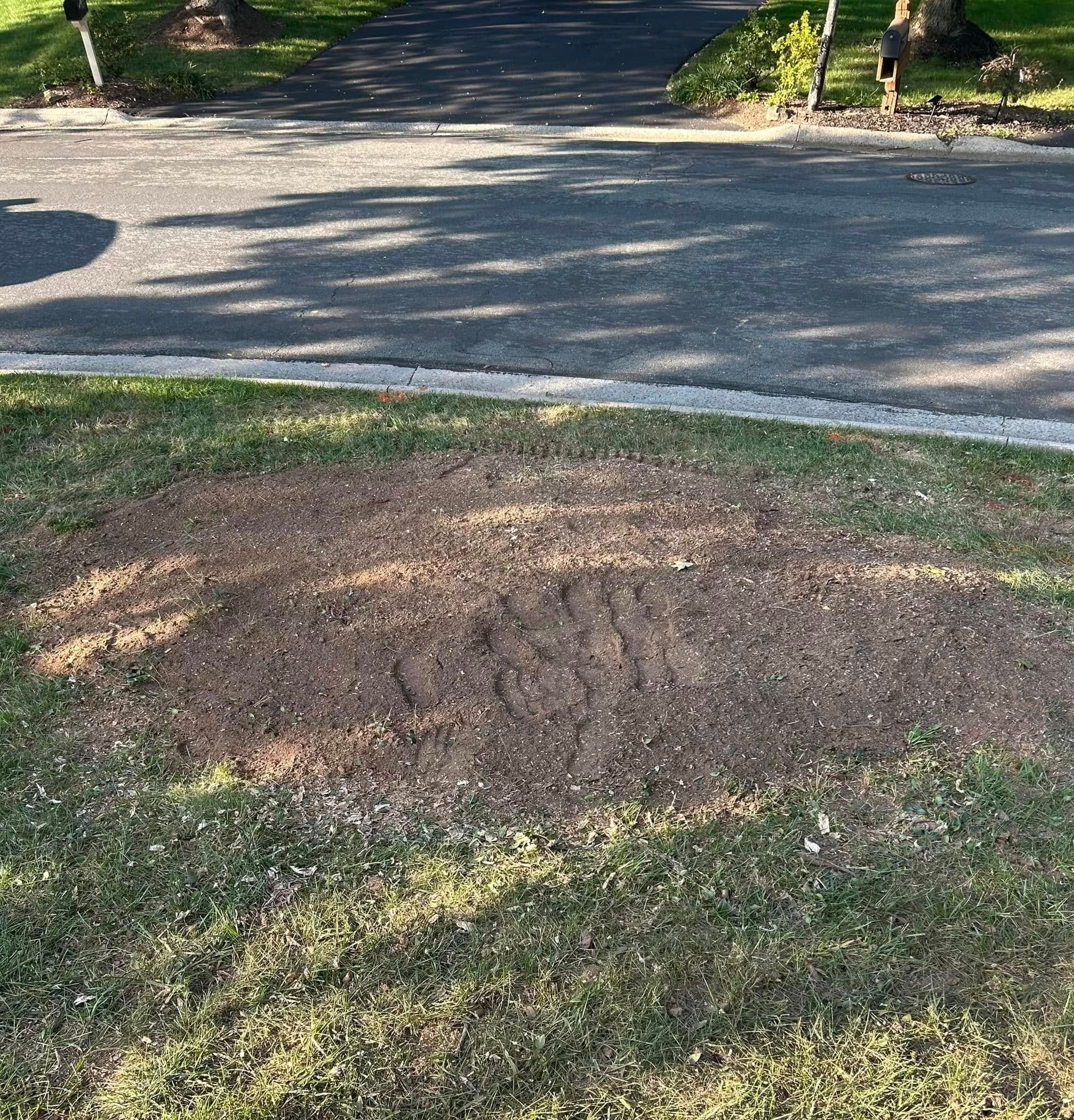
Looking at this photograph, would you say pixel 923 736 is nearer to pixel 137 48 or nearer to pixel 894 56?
pixel 894 56

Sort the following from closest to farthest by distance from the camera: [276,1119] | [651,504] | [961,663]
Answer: [276,1119], [961,663], [651,504]

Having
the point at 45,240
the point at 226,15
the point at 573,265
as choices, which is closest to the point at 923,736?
the point at 573,265

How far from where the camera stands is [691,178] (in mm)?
9922

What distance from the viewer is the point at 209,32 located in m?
16.1

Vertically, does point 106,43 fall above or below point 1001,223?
Answer: above

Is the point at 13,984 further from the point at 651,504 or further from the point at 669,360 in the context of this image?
the point at 669,360

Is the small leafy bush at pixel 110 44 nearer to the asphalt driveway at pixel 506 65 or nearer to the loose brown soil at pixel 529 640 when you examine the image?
the asphalt driveway at pixel 506 65

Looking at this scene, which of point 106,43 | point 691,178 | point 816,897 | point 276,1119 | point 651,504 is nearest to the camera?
point 276,1119

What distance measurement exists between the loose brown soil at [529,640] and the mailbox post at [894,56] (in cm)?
944

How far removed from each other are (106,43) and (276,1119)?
15.9 meters

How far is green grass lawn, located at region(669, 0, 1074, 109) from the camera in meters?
12.6

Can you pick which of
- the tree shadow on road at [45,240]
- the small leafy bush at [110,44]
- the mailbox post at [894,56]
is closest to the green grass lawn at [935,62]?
the mailbox post at [894,56]

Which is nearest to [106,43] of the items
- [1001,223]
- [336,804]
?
[1001,223]

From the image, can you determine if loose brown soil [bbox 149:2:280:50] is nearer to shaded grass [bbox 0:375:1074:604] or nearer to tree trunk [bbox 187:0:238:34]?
tree trunk [bbox 187:0:238:34]
